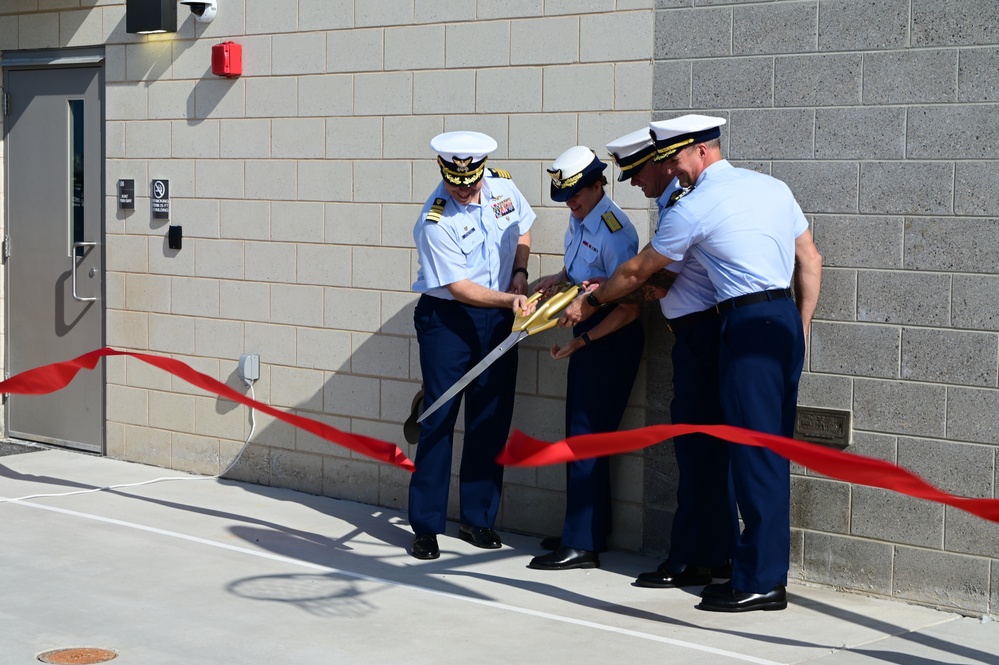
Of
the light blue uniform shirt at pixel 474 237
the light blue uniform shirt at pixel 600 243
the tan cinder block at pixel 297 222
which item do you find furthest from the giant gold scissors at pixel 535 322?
the tan cinder block at pixel 297 222

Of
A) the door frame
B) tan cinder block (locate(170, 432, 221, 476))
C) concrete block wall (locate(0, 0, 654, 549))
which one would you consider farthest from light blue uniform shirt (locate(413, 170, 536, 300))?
the door frame

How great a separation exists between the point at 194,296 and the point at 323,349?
103 centimetres

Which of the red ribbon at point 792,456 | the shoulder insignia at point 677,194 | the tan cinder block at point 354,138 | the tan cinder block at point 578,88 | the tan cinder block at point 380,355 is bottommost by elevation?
the red ribbon at point 792,456

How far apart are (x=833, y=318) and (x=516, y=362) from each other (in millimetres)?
1524

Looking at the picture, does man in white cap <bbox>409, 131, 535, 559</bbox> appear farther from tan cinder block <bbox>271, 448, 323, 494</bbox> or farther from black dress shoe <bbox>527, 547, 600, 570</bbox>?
tan cinder block <bbox>271, 448, 323, 494</bbox>

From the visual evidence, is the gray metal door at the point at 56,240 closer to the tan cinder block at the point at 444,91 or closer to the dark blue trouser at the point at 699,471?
the tan cinder block at the point at 444,91

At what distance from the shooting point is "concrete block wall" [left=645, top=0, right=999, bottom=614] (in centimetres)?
507

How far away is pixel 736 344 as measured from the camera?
505 centimetres

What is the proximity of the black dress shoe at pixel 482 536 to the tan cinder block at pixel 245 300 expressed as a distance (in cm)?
190

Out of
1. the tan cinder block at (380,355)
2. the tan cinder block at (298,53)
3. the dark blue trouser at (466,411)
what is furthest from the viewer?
the tan cinder block at (298,53)

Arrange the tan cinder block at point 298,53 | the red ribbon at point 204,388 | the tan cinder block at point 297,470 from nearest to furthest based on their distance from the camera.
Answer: the red ribbon at point 204,388, the tan cinder block at point 298,53, the tan cinder block at point 297,470

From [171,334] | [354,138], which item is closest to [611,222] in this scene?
[354,138]

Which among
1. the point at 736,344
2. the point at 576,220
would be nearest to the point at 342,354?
the point at 576,220

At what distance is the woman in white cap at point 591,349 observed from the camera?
5.69 m
